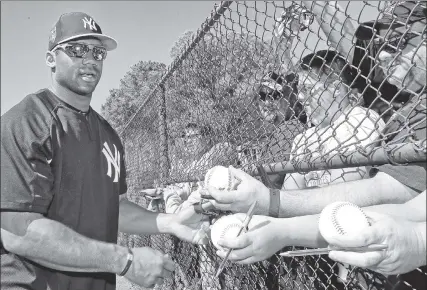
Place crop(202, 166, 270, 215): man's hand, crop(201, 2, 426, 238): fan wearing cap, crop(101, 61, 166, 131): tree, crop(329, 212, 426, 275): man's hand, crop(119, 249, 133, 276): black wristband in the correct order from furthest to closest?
crop(101, 61, 166, 131): tree, crop(119, 249, 133, 276): black wristband, crop(202, 166, 270, 215): man's hand, crop(201, 2, 426, 238): fan wearing cap, crop(329, 212, 426, 275): man's hand

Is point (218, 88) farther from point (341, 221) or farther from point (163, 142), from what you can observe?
point (341, 221)

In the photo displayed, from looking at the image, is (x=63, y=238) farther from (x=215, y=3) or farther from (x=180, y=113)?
(x=180, y=113)

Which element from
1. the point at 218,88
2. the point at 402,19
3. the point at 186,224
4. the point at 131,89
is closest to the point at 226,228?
the point at 186,224

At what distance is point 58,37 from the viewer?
229 centimetres

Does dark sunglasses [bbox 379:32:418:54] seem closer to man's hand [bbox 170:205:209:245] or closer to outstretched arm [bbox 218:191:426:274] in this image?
outstretched arm [bbox 218:191:426:274]

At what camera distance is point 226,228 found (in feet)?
5.30

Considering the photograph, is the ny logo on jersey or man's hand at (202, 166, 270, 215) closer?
man's hand at (202, 166, 270, 215)

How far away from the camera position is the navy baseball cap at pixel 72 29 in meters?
2.28

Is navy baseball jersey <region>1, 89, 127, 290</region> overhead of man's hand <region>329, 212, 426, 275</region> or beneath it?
beneath

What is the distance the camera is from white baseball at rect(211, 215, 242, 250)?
1552 mm

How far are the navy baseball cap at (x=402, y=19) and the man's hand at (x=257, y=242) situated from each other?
0.90 metres

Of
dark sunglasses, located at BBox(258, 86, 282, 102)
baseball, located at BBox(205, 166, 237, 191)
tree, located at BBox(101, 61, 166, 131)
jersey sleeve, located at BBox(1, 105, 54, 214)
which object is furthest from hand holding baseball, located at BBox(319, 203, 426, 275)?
tree, located at BBox(101, 61, 166, 131)

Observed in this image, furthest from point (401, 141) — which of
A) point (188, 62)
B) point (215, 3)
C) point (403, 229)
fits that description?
point (188, 62)

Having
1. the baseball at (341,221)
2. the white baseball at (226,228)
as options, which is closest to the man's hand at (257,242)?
the white baseball at (226,228)
